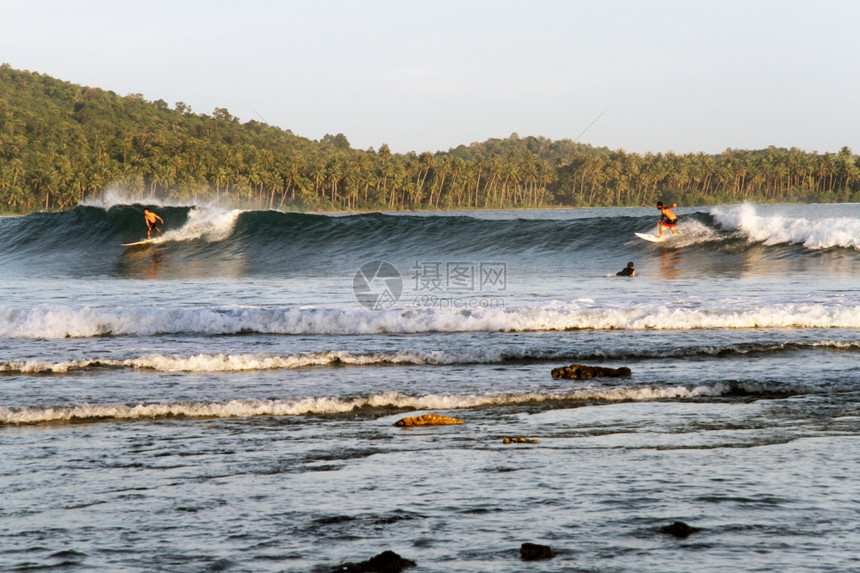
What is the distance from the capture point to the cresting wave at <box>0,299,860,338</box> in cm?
1344

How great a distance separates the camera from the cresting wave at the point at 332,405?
770 centimetres

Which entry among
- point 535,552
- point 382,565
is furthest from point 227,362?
point 535,552

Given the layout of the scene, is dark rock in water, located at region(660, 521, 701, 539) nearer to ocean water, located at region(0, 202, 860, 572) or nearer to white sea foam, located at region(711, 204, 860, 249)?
ocean water, located at region(0, 202, 860, 572)

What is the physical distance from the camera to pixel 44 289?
2102cm

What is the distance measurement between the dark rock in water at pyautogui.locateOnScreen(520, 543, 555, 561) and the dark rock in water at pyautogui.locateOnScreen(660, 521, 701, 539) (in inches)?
28.1

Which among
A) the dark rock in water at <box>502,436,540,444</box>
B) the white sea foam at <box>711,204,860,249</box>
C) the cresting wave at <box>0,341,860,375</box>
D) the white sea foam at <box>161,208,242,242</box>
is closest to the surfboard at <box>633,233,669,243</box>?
the white sea foam at <box>711,204,860,249</box>

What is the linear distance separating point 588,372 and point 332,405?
3.02 m

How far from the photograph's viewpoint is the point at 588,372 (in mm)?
9305

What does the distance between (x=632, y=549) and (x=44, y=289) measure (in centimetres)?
2005

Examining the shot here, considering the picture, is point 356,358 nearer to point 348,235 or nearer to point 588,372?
point 588,372

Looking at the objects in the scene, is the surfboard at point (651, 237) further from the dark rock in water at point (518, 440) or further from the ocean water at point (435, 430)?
the dark rock in water at point (518, 440)

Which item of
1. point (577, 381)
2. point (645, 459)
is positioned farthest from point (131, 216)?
point (645, 459)

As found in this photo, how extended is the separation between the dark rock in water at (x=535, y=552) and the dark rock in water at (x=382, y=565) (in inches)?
21.9

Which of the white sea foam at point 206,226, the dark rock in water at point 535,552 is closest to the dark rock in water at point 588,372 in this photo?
the dark rock in water at point 535,552
